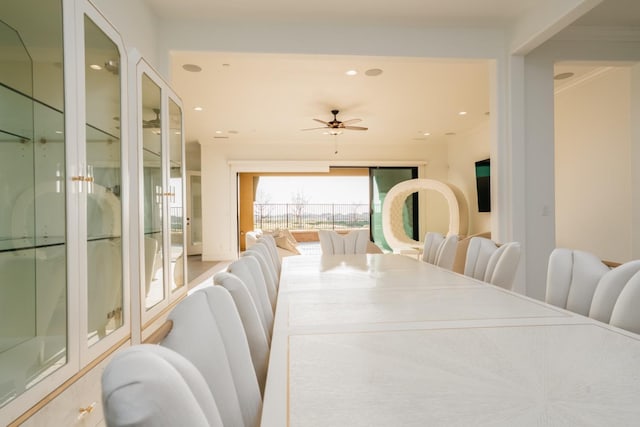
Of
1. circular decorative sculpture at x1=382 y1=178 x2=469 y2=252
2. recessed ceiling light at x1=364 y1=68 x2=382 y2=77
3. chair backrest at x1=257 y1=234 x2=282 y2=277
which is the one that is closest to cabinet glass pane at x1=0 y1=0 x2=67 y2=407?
chair backrest at x1=257 y1=234 x2=282 y2=277

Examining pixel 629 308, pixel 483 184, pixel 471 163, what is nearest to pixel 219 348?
pixel 629 308

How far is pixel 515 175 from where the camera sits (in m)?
3.43

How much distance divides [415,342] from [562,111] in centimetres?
558

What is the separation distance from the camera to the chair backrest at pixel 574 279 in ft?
4.40

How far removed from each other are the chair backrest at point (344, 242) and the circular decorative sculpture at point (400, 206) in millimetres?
3273

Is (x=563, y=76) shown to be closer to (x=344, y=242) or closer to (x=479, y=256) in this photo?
(x=344, y=242)

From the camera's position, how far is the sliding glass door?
344 inches

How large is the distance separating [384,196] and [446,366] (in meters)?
8.22

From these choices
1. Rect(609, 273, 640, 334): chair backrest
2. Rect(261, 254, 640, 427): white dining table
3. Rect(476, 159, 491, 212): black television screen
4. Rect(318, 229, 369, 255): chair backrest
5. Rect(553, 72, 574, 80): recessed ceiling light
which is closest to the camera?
Rect(261, 254, 640, 427): white dining table

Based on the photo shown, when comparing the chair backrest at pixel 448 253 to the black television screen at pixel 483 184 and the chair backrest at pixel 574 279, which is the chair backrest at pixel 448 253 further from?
the black television screen at pixel 483 184

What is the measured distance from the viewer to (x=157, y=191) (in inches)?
112

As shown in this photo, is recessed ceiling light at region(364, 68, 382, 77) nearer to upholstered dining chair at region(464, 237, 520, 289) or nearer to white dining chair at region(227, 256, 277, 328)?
upholstered dining chair at region(464, 237, 520, 289)

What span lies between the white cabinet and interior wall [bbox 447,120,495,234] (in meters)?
5.84

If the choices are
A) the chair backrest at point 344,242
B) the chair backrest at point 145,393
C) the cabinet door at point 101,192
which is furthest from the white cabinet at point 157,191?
the chair backrest at point 145,393
